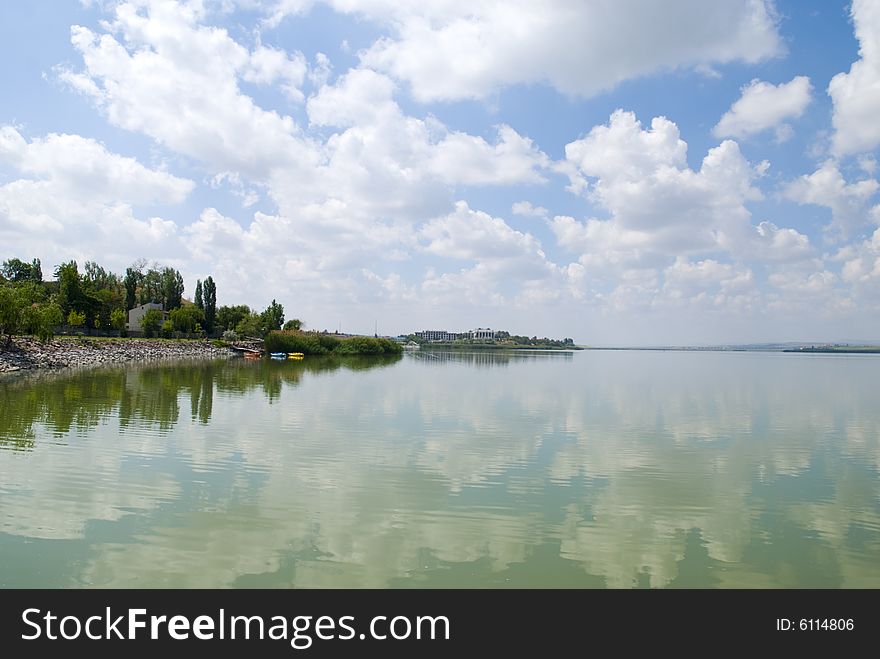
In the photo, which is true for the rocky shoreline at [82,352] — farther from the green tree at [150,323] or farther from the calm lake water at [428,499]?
the calm lake water at [428,499]

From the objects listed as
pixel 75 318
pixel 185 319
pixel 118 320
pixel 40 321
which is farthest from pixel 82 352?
pixel 185 319

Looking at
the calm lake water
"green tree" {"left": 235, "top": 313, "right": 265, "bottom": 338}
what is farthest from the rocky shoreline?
the calm lake water

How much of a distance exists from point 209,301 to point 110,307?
63.1 ft

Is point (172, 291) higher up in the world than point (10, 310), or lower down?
higher up

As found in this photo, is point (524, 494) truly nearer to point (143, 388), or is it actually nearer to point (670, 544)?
point (670, 544)

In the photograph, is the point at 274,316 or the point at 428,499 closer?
the point at 428,499

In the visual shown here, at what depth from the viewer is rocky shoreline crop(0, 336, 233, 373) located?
2146 inches

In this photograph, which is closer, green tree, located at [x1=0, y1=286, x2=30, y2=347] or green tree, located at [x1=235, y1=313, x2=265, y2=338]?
green tree, located at [x1=0, y1=286, x2=30, y2=347]

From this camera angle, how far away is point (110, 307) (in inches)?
4259

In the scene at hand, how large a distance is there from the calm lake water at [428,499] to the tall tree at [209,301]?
98.3 m

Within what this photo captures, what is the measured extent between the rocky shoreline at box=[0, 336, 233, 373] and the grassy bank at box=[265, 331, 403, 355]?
12.9m

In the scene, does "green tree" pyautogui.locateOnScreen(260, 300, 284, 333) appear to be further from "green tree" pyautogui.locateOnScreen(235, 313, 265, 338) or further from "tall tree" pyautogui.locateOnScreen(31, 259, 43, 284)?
"tall tree" pyautogui.locateOnScreen(31, 259, 43, 284)

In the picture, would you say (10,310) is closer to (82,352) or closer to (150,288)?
(82,352)
